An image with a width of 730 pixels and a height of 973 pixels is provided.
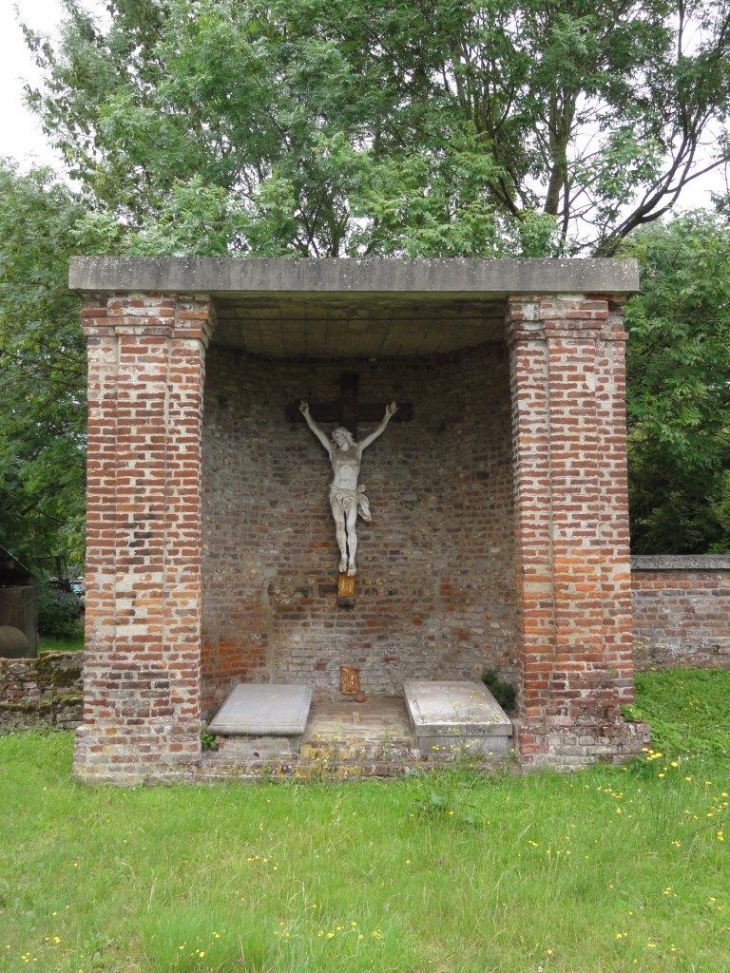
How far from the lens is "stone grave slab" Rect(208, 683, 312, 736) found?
6613 mm

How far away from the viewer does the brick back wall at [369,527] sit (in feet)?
28.8

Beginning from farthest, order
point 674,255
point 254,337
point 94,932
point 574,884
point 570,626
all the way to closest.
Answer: point 674,255
point 254,337
point 570,626
point 574,884
point 94,932

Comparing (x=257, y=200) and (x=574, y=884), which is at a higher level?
(x=257, y=200)

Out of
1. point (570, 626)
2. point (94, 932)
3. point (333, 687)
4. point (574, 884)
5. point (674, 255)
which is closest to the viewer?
point (94, 932)

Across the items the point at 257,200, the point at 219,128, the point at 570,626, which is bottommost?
the point at 570,626

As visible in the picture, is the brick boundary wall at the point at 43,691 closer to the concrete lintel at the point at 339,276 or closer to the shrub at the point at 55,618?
the concrete lintel at the point at 339,276

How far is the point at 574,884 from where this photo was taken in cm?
444

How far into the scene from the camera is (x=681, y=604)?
9789 millimetres

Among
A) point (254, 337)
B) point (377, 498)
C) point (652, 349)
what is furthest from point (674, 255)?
point (254, 337)

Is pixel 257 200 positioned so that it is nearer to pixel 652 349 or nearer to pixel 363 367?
pixel 363 367

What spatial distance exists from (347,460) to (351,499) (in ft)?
1.43

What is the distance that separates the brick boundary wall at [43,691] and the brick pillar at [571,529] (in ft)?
14.6

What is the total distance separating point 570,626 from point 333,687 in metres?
3.37

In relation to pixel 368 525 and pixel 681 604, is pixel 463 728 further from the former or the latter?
pixel 681 604
